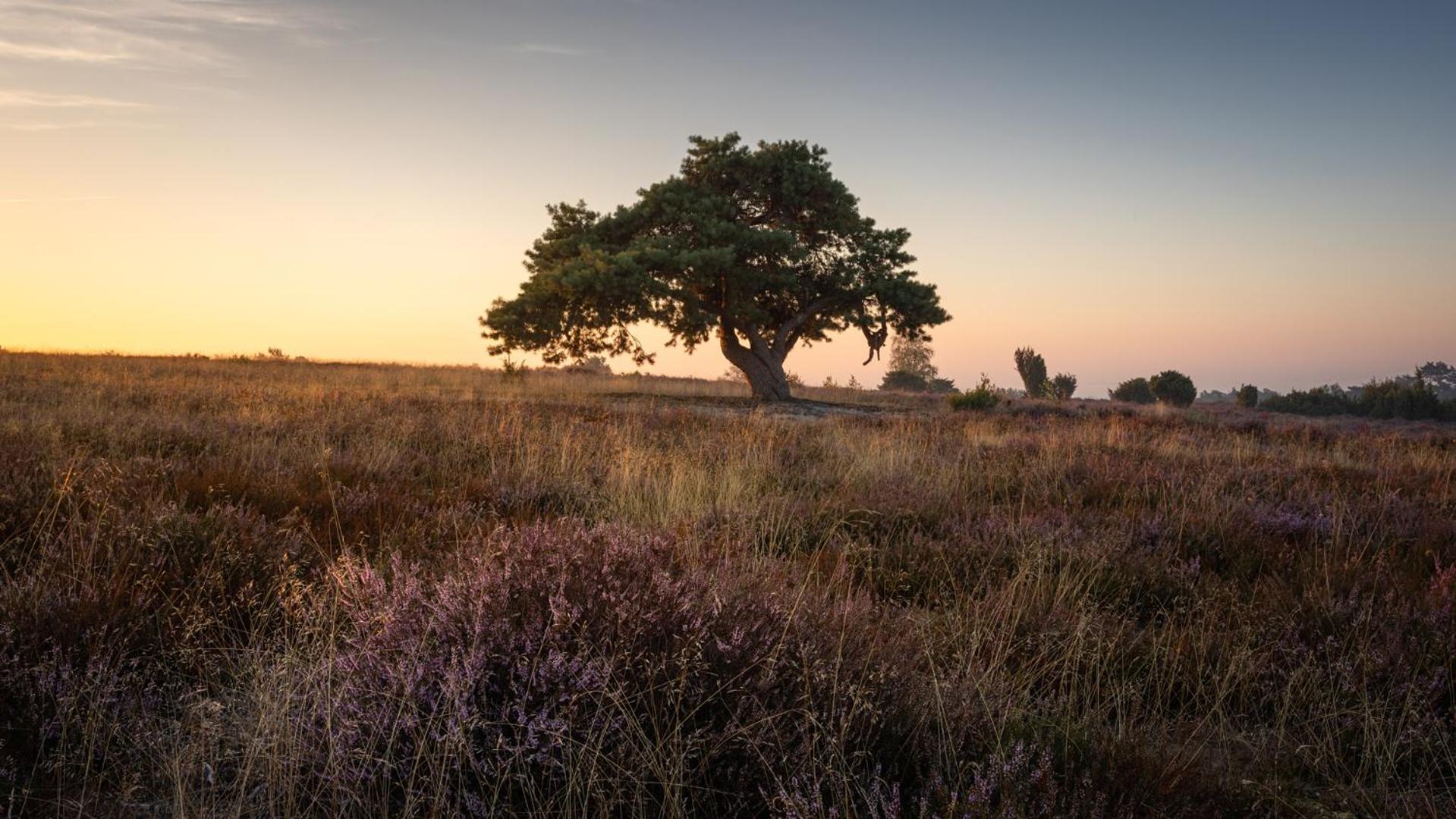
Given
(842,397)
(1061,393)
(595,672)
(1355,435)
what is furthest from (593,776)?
(1061,393)

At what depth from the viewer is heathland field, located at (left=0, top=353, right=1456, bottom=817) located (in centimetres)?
219

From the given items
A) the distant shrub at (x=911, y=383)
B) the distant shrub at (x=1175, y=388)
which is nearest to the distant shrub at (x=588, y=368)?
the distant shrub at (x=911, y=383)

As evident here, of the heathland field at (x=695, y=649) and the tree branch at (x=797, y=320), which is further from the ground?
the tree branch at (x=797, y=320)

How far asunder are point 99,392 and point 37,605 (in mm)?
13179

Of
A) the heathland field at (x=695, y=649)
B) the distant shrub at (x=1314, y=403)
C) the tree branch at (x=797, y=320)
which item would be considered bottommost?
the heathland field at (x=695, y=649)

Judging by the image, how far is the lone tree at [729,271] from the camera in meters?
20.0

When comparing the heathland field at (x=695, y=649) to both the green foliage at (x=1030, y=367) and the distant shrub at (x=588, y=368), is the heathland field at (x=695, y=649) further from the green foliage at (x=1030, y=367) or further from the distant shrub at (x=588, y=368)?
the green foliage at (x=1030, y=367)

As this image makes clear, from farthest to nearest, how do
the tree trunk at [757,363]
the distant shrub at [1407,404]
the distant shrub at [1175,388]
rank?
the distant shrub at [1175,388]
the distant shrub at [1407,404]
the tree trunk at [757,363]

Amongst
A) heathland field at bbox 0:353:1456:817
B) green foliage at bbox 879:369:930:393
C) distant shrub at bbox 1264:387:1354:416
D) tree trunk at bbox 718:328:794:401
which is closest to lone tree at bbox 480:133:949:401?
tree trunk at bbox 718:328:794:401

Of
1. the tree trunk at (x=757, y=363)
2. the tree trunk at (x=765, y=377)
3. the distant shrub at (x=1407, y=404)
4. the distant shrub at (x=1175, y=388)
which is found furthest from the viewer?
the distant shrub at (x=1175, y=388)

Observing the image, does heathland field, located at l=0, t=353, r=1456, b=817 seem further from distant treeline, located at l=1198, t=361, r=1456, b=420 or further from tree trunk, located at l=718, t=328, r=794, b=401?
distant treeline, located at l=1198, t=361, r=1456, b=420

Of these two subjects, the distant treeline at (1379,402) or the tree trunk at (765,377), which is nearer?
the tree trunk at (765,377)

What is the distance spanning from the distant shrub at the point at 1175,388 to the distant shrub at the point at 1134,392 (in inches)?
43.7

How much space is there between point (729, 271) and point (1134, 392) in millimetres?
28981
